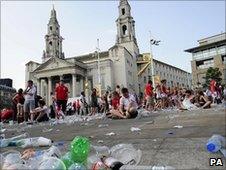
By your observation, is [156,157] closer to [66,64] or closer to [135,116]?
[135,116]

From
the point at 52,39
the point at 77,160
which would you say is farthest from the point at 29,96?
the point at 52,39

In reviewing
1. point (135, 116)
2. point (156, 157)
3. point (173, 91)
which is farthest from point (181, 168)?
point (173, 91)

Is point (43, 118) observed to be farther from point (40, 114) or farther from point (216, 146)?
point (216, 146)

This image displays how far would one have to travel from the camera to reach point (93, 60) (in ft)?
229

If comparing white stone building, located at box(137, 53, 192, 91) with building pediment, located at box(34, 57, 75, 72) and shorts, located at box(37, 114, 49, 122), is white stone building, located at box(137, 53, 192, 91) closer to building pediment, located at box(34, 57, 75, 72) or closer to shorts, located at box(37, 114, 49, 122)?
building pediment, located at box(34, 57, 75, 72)

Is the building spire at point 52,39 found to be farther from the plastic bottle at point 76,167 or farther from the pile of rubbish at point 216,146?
the plastic bottle at point 76,167

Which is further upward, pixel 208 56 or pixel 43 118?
pixel 208 56

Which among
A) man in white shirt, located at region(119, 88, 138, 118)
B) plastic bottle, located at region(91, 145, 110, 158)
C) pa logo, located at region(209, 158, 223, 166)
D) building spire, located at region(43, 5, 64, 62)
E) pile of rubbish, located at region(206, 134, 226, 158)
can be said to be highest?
building spire, located at region(43, 5, 64, 62)

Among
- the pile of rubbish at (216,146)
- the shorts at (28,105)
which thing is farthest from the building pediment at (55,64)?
the pile of rubbish at (216,146)

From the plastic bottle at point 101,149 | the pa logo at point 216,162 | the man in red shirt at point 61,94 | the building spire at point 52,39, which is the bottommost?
the pa logo at point 216,162

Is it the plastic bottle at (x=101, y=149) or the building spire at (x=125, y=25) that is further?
the building spire at (x=125, y=25)

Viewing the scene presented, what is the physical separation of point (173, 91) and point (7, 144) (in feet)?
50.6

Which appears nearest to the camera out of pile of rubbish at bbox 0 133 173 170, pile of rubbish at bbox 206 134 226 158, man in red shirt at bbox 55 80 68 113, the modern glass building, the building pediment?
pile of rubbish at bbox 0 133 173 170

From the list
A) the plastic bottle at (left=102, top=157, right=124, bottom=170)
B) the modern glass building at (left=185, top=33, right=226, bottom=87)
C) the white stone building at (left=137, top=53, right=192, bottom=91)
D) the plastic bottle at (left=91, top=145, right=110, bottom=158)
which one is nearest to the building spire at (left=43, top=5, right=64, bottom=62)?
the white stone building at (left=137, top=53, right=192, bottom=91)
